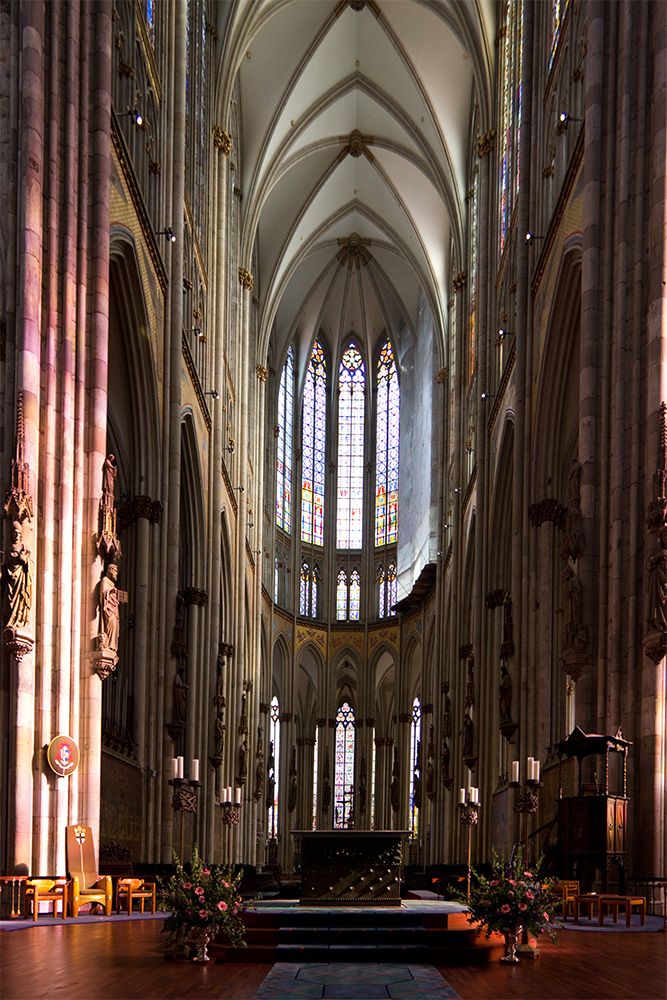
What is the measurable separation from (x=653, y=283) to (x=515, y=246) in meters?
11.6

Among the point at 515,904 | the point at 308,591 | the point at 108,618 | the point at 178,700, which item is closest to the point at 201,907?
the point at 515,904

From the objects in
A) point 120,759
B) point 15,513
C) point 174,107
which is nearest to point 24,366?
point 15,513

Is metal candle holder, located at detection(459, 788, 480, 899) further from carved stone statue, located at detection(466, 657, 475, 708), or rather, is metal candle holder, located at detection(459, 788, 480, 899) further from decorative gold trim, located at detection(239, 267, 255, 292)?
decorative gold trim, located at detection(239, 267, 255, 292)

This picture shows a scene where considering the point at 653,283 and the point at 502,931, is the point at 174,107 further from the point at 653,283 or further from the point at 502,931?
the point at 502,931

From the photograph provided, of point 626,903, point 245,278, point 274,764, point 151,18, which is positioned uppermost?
point 151,18

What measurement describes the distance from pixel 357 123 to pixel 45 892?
31.3 m

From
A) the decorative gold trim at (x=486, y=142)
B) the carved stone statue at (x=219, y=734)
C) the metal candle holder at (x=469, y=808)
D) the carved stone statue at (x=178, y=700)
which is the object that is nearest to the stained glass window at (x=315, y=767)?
the carved stone statue at (x=219, y=734)

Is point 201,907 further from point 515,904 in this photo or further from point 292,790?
point 292,790

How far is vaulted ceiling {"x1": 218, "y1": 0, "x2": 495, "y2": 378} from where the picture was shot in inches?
1308

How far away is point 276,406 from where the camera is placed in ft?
155

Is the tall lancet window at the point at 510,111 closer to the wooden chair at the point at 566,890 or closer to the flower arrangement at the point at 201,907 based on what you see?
the wooden chair at the point at 566,890

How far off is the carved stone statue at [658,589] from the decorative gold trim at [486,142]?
19089 millimetres

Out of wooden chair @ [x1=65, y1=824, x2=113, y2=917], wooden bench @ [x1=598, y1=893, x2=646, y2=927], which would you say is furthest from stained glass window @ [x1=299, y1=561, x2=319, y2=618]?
wooden bench @ [x1=598, y1=893, x2=646, y2=927]

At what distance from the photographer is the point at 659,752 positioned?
13.8 m
